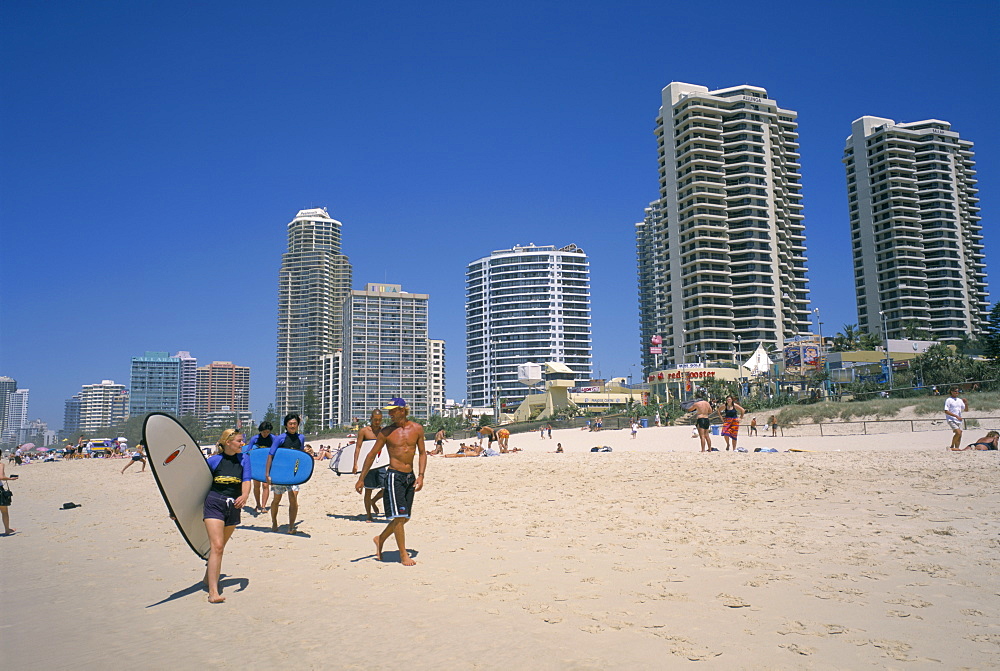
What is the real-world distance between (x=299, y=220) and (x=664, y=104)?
350 feet

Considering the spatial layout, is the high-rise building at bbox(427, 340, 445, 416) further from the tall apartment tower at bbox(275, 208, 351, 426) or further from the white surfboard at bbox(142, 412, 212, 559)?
the white surfboard at bbox(142, 412, 212, 559)

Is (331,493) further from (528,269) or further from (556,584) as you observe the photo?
(528,269)

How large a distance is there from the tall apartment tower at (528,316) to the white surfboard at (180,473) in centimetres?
13667

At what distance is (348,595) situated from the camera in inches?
205

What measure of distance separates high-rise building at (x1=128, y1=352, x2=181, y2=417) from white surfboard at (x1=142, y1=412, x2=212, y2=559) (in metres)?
185

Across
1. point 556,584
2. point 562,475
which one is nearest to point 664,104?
point 562,475

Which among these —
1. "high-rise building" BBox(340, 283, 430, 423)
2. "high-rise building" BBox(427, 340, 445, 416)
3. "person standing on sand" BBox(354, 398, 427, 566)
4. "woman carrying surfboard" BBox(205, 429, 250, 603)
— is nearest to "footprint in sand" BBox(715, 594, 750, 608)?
"person standing on sand" BBox(354, 398, 427, 566)

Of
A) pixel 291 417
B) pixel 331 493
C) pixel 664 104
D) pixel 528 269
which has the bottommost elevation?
pixel 331 493

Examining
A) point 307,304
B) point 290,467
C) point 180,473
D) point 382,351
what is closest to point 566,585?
point 180,473

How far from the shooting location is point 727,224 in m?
89.9

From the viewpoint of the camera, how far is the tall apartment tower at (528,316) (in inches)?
5714

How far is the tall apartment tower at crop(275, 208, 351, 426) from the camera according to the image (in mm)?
163625

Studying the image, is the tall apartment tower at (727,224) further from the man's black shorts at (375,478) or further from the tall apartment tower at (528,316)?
the man's black shorts at (375,478)

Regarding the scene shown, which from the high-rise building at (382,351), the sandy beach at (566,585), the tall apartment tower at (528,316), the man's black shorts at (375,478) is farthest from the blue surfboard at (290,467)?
the tall apartment tower at (528,316)
